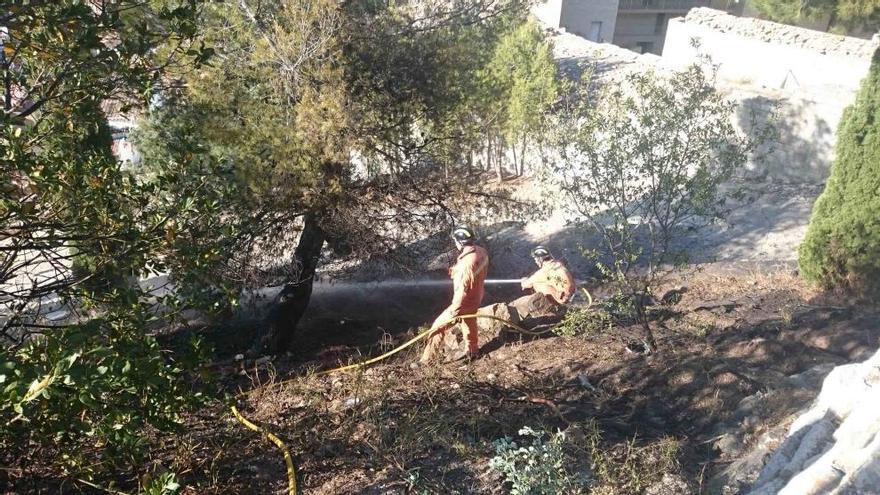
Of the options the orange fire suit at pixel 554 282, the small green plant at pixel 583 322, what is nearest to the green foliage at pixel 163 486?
the small green plant at pixel 583 322

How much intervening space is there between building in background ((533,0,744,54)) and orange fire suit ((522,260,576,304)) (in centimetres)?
2050

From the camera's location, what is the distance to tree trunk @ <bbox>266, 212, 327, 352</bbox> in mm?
7891

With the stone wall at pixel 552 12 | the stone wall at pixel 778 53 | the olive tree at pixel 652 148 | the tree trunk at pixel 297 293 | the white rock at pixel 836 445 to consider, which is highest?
the stone wall at pixel 552 12

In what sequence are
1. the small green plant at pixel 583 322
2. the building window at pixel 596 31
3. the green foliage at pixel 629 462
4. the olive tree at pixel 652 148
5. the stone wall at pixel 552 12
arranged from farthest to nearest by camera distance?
the building window at pixel 596 31
the stone wall at pixel 552 12
the small green plant at pixel 583 322
the olive tree at pixel 652 148
the green foliage at pixel 629 462

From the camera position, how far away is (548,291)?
25.1ft

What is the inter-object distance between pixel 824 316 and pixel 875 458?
13.8ft

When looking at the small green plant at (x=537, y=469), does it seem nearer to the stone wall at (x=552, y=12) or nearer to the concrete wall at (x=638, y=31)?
the stone wall at (x=552, y=12)

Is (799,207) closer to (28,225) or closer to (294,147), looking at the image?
(294,147)

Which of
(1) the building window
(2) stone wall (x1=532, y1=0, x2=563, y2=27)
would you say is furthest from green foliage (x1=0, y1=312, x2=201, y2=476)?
(1) the building window

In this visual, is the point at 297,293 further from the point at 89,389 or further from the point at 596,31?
the point at 596,31

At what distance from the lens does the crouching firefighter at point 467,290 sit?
6664 mm

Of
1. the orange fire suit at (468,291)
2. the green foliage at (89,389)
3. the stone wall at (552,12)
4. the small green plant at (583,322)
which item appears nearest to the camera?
the green foliage at (89,389)

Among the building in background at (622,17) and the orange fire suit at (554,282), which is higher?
the building in background at (622,17)

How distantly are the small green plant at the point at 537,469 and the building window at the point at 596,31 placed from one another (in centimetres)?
2643
